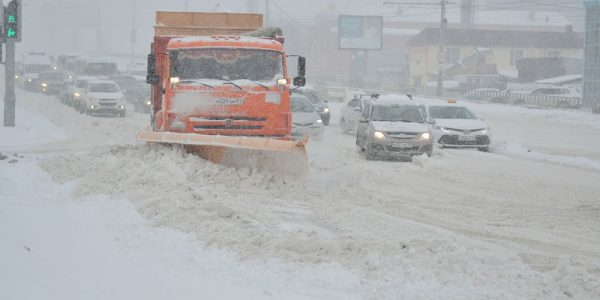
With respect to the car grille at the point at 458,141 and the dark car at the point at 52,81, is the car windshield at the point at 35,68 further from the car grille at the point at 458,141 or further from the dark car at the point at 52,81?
→ the car grille at the point at 458,141

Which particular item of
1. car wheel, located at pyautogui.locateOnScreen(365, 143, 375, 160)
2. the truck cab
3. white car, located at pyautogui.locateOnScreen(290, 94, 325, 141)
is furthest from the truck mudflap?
white car, located at pyautogui.locateOnScreen(290, 94, 325, 141)

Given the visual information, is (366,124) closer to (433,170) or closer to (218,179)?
(433,170)

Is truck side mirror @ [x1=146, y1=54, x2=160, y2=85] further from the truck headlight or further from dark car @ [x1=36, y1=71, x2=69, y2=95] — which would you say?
dark car @ [x1=36, y1=71, x2=69, y2=95]

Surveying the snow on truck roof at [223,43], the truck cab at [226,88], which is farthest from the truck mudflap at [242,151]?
the snow on truck roof at [223,43]

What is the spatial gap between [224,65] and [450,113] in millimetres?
11191

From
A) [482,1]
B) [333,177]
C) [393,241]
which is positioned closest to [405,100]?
[333,177]

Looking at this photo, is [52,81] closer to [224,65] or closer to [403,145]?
[403,145]

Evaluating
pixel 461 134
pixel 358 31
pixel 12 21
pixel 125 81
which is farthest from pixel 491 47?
pixel 12 21

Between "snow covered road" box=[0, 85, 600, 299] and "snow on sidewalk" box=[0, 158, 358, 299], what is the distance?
5 cm

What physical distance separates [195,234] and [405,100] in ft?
43.7

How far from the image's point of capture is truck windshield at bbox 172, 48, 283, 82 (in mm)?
15031

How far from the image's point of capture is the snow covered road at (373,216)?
24.9 ft

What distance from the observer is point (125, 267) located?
27.0 feet

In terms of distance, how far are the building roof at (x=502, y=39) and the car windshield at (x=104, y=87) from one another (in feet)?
185
